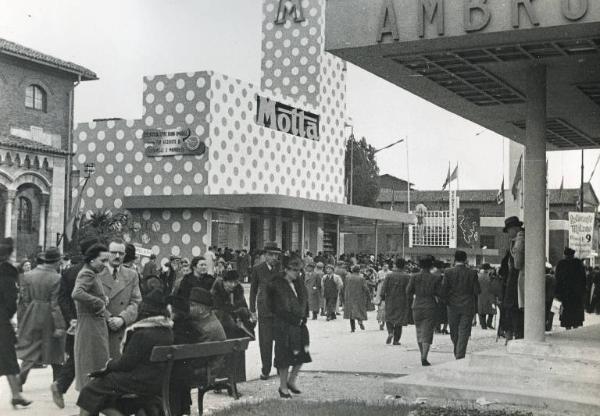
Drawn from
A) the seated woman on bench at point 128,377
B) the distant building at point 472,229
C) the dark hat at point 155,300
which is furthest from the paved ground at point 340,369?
the distant building at point 472,229

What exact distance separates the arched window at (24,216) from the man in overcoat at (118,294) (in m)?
20.1

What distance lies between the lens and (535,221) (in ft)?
35.4

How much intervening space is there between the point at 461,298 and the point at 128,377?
7279mm

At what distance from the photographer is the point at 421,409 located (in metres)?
8.62

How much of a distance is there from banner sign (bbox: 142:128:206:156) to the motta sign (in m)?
3.54

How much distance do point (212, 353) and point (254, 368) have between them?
5.19 metres

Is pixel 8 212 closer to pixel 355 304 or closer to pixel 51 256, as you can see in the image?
pixel 355 304

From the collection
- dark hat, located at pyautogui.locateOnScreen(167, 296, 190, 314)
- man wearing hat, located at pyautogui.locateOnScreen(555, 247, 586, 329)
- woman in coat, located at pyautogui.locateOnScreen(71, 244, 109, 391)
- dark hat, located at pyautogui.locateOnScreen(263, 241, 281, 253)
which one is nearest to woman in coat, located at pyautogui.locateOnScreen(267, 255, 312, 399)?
dark hat, located at pyautogui.locateOnScreen(263, 241, 281, 253)

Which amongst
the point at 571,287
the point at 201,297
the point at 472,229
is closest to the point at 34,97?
the point at 571,287

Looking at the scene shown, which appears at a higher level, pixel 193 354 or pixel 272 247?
pixel 272 247

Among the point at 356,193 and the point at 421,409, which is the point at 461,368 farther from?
the point at 356,193

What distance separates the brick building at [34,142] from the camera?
27.0m

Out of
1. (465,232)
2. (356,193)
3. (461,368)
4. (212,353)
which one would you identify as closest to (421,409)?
(461,368)

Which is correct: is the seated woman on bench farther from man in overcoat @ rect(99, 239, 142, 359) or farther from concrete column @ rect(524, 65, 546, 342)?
concrete column @ rect(524, 65, 546, 342)
